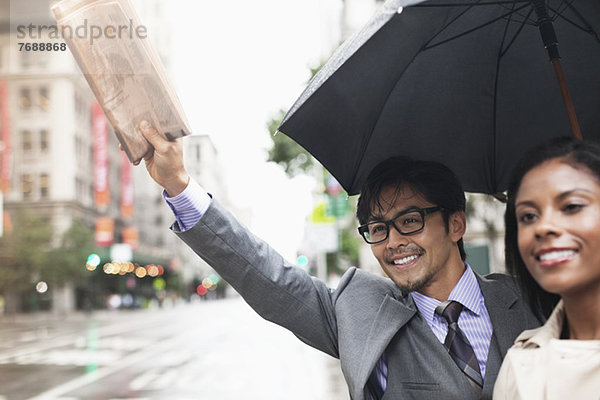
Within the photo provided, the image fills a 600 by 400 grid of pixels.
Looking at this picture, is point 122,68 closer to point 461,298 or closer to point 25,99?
point 461,298

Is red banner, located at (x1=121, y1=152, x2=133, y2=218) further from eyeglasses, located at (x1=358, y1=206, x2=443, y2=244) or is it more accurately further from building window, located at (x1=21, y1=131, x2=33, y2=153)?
eyeglasses, located at (x1=358, y1=206, x2=443, y2=244)

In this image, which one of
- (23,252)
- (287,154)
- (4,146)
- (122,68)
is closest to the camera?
(122,68)

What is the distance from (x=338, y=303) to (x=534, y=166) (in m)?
1.04

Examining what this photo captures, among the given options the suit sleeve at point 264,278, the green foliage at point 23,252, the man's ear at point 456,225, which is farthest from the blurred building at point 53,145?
the man's ear at point 456,225

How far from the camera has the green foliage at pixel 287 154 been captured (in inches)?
772

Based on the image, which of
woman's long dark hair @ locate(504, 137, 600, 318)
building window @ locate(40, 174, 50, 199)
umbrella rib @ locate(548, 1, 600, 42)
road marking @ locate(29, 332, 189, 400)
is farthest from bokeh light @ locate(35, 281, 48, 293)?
woman's long dark hair @ locate(504, 137, 600, 318)

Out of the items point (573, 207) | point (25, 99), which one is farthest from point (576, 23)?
point (25, 99)

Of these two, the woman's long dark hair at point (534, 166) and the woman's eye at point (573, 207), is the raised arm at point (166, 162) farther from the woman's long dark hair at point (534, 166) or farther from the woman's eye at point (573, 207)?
the woman's eye at point (573, 207)

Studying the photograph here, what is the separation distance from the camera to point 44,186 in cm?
5538

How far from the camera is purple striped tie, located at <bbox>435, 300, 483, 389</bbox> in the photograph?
85.0 inches

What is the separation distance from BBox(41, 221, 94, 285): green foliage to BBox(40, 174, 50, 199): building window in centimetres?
838

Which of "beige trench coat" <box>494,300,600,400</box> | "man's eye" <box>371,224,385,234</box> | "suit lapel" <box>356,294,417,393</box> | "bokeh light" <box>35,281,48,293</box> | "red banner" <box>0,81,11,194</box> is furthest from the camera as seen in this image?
"bokeh light" <box>35,281,48,293</box>

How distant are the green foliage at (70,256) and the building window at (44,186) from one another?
8.38m

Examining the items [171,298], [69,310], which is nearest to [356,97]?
[69,310]
